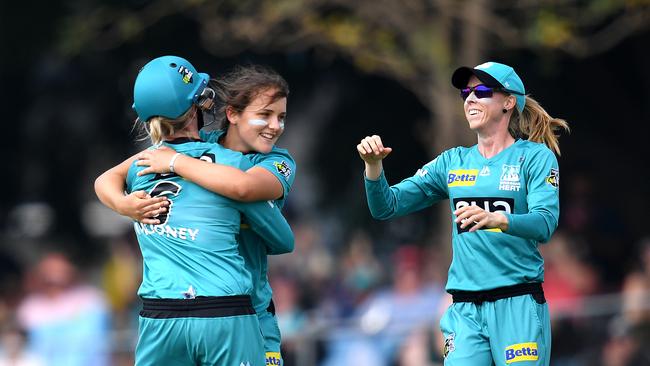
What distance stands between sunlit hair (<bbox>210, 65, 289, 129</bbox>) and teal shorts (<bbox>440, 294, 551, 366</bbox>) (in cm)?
140

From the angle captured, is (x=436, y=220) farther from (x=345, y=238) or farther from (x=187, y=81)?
(x=187, y=81)

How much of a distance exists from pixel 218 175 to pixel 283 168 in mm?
453

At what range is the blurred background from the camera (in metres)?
10.8

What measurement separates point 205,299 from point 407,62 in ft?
20.1

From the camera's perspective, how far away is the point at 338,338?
11141mm

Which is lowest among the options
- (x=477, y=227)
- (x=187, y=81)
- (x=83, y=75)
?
(x=477, y=227)

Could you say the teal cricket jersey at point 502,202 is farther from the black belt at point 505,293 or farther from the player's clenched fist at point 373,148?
the player's clenched fist at point 373,148

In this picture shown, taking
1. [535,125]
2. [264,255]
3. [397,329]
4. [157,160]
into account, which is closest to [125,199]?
[157,160]

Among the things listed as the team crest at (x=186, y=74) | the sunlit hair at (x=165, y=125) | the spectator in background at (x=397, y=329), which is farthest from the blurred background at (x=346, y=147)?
the team crest at (x=186, y=74)

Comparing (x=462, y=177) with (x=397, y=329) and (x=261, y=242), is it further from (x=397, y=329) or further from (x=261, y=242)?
(x=397, y=329)

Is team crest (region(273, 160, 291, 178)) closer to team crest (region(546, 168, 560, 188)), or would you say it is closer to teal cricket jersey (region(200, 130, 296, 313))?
teal cricket jersey (region(200, 130, 296, 313))

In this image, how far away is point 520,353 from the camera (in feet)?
18.6

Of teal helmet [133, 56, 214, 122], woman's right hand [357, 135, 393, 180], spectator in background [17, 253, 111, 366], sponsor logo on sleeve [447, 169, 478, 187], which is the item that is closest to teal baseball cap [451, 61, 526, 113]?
sponsor logo on sleeve [447, 169, 478, 187]

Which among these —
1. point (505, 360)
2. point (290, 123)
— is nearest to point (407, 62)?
point (290, 123)
